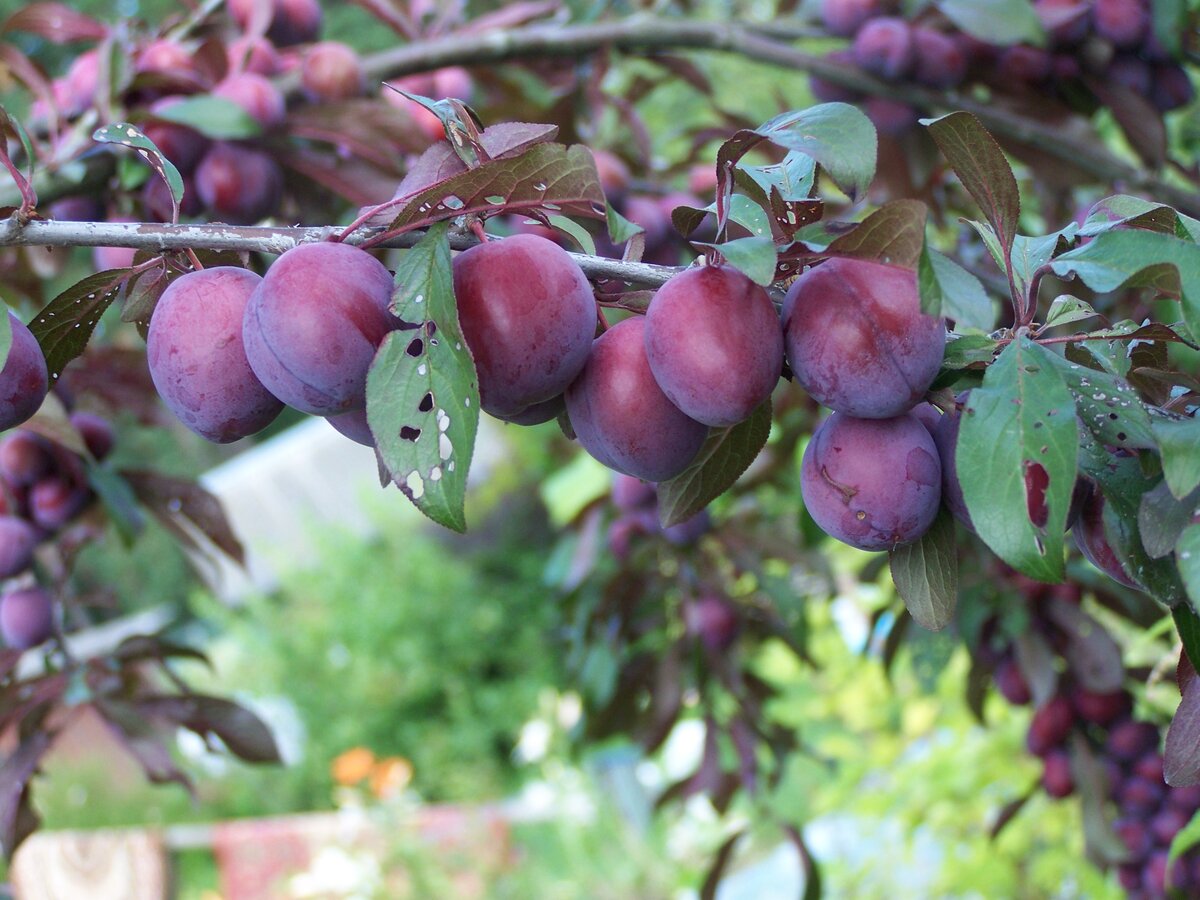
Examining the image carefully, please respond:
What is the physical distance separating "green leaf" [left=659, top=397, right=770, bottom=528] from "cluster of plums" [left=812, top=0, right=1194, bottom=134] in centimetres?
72

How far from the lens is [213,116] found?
84 centimetres

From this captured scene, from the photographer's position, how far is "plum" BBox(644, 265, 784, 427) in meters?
0.40

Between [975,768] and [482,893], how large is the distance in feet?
5.11

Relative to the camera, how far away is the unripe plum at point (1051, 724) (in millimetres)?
1028

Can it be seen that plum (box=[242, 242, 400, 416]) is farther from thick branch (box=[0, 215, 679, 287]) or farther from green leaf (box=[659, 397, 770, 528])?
green leaf (box=[659, 397, 770, 528])

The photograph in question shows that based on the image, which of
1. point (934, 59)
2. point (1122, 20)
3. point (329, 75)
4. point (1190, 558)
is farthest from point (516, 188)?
point (1122, 20)

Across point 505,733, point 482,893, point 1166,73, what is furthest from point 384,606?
point 1166,73

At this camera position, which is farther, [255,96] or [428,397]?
[255,96]

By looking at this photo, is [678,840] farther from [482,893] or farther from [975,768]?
[975,768]

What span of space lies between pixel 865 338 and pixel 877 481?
0.06 m

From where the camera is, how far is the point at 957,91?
1.15m

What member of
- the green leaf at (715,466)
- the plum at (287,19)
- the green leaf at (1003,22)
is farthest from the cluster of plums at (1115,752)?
the plum at (287,19)

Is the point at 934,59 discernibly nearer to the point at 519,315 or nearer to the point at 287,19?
the point at 287,19

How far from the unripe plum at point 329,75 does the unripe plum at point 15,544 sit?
476mm
